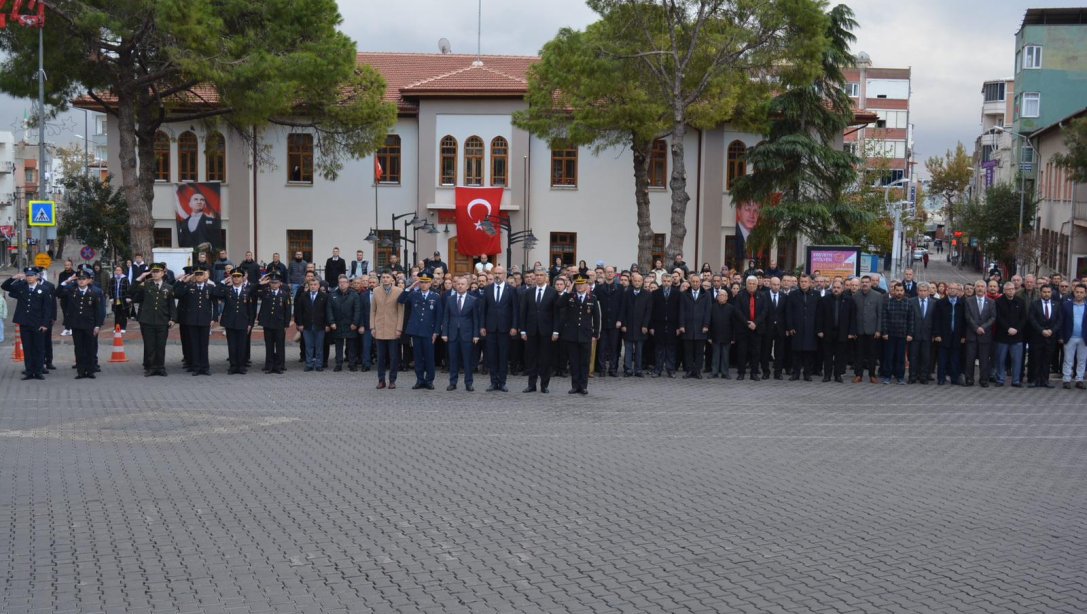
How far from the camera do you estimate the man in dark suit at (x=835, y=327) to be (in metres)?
19.8

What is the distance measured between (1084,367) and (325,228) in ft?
101

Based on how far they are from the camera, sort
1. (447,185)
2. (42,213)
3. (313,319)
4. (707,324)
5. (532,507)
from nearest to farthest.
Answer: (532,507) < (707,324) < (313,319) < (42,213) < (447,185)

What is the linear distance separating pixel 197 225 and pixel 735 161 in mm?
21241

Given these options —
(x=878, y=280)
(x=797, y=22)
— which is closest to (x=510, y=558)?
(x=878, y=280)

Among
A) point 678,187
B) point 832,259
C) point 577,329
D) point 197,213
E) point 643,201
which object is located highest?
point 678,187

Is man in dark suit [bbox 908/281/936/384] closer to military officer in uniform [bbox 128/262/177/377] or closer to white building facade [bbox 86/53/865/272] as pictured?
military officer in uniform [bbox 128/262/177/377]

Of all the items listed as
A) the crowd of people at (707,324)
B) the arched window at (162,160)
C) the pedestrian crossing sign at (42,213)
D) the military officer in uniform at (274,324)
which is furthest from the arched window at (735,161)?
the military officer in uniform at (274,324)

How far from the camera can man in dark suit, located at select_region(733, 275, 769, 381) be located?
19969 millimetres

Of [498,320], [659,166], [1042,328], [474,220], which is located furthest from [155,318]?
[659,166]

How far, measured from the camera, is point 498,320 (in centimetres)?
1797

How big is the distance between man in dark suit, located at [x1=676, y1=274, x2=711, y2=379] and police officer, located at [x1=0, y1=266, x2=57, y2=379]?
10.9m

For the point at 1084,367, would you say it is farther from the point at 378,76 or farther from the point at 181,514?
the point at 378,76

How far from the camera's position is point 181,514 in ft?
29.8

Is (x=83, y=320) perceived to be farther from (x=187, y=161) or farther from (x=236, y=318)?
(x=187, y=161)
